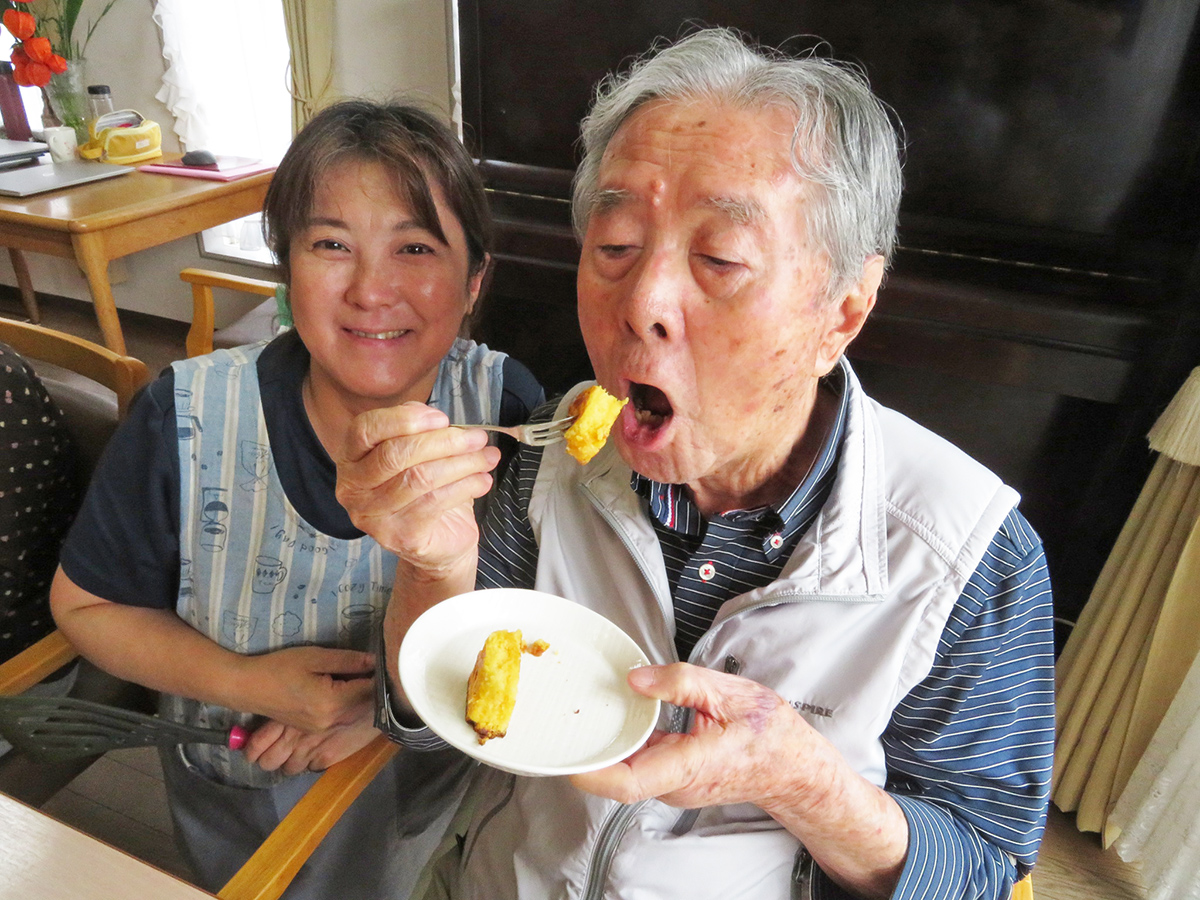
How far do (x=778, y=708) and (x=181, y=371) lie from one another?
1114 mm

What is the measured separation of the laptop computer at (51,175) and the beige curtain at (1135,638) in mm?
4022

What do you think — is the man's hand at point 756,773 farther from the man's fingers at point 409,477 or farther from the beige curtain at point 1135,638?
the beige curtain at point 1135,638

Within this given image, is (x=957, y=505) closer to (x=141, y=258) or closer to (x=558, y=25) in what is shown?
(x=558, y=25)

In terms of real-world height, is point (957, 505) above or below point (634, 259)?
below

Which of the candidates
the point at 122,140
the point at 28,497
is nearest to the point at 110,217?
the point at 122,140

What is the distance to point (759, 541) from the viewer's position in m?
1.08

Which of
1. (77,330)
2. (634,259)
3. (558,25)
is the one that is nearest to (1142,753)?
(634,259)

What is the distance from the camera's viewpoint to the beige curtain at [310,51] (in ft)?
11.1

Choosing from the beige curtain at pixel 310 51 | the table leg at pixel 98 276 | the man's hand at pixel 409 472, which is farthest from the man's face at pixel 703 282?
the beige curtain at pixel 310 51

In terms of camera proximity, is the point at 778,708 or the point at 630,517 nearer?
the point at 778,708

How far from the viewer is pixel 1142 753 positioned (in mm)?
1886

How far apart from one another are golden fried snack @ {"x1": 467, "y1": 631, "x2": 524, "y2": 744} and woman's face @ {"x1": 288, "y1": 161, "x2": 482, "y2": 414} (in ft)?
1.90

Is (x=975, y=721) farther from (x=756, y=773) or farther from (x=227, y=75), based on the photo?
(x=227, y=75)

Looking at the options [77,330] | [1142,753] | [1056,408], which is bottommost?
[77,330]
